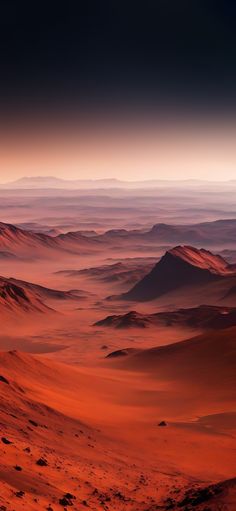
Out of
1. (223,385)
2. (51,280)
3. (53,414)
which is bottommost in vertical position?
(51,280)

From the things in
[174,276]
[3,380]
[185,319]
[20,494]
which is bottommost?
[185,319]

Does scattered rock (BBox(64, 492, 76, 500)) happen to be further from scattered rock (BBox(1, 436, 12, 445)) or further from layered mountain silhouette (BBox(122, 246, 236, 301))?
layered mountain silhouette (BBox(122, 246, 236, 301))

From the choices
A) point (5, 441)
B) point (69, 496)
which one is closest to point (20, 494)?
point (69, 496)

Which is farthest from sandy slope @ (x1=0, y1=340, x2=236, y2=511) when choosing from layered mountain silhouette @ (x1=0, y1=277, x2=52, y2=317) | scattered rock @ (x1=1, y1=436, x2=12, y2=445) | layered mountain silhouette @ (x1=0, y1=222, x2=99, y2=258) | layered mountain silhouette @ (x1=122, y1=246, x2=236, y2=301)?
layered mountain silhouette @ (x1=0, y1=222, x2=99, y2=258)

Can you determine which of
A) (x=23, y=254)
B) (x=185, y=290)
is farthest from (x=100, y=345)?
(x=23, y=254)

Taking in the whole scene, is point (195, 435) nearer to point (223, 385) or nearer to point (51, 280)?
point (223, 385)

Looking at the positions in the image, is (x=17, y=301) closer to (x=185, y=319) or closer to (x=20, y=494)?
(x=185, y=319)

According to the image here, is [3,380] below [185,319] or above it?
above

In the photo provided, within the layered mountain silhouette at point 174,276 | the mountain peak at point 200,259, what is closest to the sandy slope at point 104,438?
the layered mountain silhouette at point 174,276

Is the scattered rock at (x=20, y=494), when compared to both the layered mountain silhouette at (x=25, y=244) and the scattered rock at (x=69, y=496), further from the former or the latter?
the layered mountain silhouette at (x=25, y=244)
